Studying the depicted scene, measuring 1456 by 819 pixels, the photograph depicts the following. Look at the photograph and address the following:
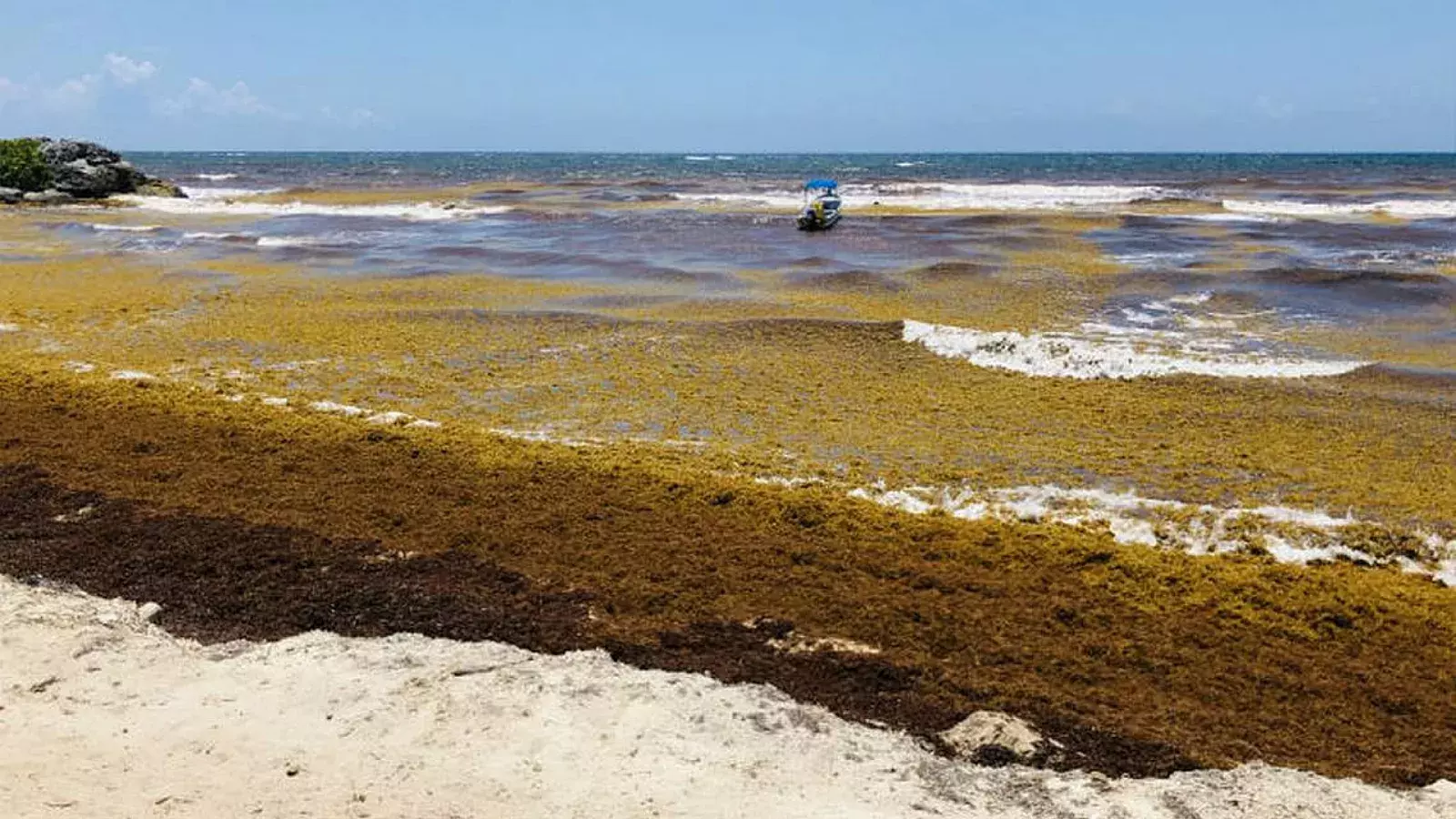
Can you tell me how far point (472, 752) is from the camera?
539cm

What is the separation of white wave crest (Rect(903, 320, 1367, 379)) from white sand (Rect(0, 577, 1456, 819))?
10.0 meters

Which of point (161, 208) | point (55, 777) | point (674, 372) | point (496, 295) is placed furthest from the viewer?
point (161, 208)

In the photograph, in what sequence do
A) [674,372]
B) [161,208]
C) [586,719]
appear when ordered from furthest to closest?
[161,208], [674,372], [586,719]

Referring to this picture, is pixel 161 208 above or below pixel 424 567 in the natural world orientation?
above

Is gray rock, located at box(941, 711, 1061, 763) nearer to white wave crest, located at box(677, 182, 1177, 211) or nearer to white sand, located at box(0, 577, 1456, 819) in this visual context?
white sand, located at box(0, 577, 1456, 819)

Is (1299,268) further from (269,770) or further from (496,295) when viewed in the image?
(269,770)

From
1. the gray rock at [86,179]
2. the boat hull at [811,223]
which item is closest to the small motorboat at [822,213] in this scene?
the boat hull at [811,223]

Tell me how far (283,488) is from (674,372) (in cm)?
648

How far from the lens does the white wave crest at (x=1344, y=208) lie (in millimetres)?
48403

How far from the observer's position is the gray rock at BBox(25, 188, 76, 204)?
49781 millimetres

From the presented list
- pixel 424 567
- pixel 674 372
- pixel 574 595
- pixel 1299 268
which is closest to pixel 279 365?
pixel 674 372

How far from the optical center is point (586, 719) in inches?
225

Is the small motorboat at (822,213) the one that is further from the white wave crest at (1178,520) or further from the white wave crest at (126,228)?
the white wave crest at (1178,520)

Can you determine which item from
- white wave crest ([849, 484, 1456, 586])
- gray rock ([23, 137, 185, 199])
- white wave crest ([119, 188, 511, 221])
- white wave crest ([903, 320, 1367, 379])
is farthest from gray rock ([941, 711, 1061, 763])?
gray rock ([23, 137, 185, 199])
